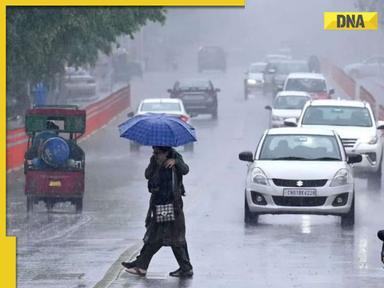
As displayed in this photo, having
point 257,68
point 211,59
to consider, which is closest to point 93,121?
point 257,68

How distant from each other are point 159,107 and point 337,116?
36.5 feet

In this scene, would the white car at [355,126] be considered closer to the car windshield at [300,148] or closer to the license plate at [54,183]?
the car windshield at [300,148]

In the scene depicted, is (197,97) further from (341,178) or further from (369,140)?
(341,178)

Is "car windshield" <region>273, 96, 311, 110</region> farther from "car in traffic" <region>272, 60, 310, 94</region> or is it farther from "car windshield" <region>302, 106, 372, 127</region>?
"car in traffic" <region>272, 60, 310, 94</region>

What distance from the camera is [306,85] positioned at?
52812 mm

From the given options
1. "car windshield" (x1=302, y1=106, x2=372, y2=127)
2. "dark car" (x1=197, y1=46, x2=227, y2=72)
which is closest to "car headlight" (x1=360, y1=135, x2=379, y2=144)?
"car windshield" (x1=302, y1=106, x2=372, y2=127)

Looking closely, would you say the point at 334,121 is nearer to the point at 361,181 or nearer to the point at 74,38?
the point at 361,181

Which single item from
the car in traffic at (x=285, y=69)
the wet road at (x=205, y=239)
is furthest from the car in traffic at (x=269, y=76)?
the wet road at (x=205, y=239)

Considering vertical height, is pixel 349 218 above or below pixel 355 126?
below

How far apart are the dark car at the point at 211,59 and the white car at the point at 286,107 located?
47820mm

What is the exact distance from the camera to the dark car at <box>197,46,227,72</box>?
311 ft

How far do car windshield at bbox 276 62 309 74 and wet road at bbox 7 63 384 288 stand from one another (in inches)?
1123

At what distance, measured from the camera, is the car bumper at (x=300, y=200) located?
22.2 m

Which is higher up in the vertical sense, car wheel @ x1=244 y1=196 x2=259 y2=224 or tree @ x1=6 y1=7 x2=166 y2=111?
tree @ x1=6 y1=7 x2=166 y2=111
